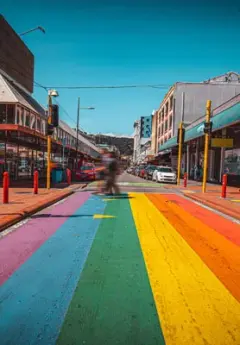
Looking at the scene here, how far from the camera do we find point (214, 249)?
17.7 feet

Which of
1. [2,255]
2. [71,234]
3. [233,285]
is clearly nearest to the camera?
[233,285]

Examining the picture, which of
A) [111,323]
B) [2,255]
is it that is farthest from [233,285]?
[2,255]

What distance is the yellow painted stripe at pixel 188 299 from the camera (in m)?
2.66

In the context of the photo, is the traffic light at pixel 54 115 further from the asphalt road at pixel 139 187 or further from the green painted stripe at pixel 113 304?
the green painted stripe at pixel 113 304

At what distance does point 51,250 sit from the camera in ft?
16.9

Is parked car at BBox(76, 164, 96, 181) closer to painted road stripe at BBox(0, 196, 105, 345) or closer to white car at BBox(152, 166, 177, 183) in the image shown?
white car at BBox(152, 166, 177, 183)

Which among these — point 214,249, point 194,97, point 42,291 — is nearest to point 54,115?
point 214,249

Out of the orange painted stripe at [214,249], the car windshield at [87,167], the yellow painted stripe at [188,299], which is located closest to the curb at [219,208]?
the orange painted stripe at [214,249]

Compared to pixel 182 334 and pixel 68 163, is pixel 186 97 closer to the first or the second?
pixel 68 163

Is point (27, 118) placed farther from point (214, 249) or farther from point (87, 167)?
point (214, 249)

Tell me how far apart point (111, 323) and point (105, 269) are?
1.44 meters

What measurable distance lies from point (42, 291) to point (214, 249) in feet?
10.4

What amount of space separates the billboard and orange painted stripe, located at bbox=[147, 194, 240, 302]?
68.1 feet

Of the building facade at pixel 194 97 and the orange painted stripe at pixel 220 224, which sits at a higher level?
the building facade at pixel 194 97
